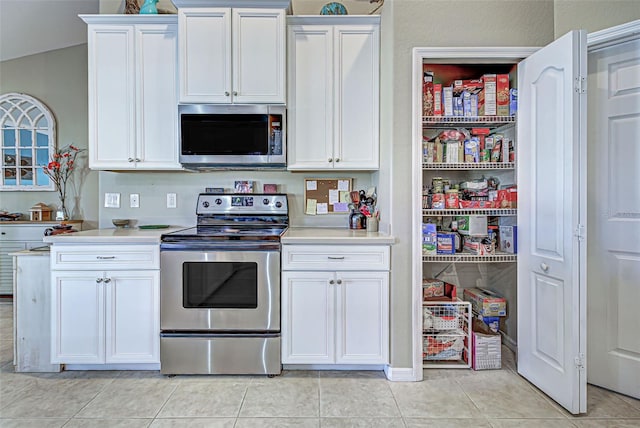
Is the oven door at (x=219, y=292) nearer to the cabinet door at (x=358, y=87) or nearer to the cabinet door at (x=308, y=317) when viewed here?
the cabinet door at (x=308, y=317)

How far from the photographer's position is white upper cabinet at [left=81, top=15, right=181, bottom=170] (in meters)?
2.50

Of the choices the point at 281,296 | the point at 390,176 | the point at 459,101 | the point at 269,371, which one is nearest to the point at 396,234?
the point at 390,176

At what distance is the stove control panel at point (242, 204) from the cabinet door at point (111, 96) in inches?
23.8

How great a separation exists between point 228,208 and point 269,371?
4.06ft

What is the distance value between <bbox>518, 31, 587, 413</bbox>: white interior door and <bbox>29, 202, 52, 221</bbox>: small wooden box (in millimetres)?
4642

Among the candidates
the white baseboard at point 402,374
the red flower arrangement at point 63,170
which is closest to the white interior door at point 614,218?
the white baseboard at point 402,374

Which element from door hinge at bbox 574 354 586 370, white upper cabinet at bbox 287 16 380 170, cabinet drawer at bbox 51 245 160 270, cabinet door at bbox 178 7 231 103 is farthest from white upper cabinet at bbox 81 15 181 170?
door hinge at bbox 574 354 586 370

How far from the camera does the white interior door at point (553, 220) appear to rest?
5.79 feet

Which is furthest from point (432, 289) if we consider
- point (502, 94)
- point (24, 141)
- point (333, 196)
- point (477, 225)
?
point (24, 141)

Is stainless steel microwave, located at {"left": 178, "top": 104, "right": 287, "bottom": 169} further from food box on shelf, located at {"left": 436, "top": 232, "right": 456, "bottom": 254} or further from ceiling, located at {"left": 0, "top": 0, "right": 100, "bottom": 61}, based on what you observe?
ceiling, located at {"left": 0, "top": 0, "right": 100, "bottom": 61}

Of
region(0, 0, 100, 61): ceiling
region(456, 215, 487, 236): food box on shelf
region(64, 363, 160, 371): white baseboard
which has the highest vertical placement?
region(0, 0, 100, 61): ceiling

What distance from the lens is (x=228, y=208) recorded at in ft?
9.14

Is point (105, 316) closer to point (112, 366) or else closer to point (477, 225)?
point (112, 366)

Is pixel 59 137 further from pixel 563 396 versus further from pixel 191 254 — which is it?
pixel 563 396
